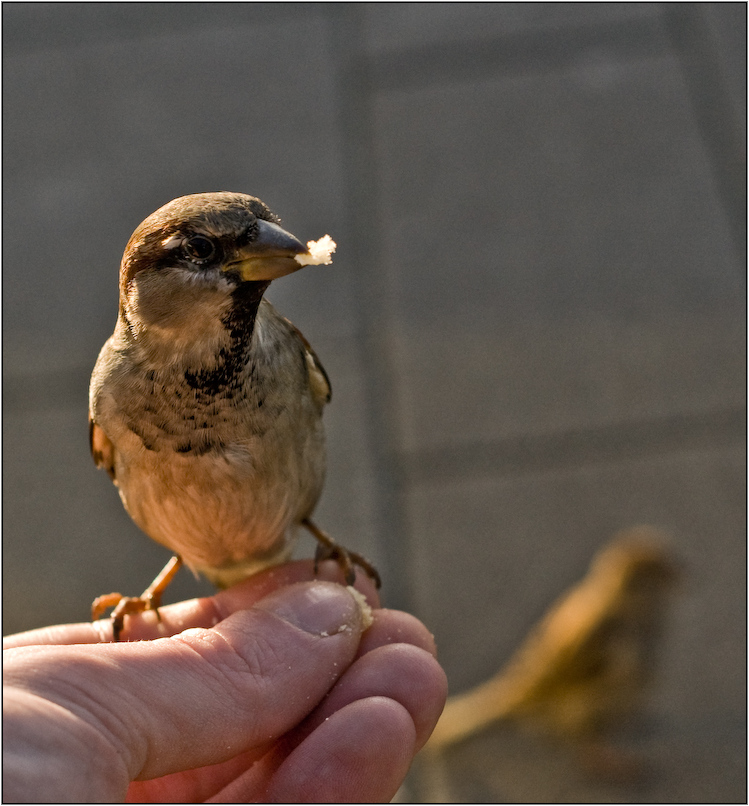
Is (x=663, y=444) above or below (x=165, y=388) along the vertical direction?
below

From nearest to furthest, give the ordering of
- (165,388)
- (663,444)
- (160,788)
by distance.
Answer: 1. (165,388)
2. (160,788)
3. (663,444)

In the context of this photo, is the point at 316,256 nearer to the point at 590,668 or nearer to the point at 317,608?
the point at 317,608

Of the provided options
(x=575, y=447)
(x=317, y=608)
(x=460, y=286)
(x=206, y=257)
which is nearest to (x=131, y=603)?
(x=317, y=608)

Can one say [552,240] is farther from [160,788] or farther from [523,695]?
[160,788]

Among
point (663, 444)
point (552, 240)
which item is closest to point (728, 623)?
point (663, 444)

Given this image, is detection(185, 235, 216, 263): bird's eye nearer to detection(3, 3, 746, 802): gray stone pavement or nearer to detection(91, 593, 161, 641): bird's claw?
detection(91, 593, 161, 641): bird's claw

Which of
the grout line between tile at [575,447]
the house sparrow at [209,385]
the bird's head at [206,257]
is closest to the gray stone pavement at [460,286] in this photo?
the grout line between tile at [575,447]

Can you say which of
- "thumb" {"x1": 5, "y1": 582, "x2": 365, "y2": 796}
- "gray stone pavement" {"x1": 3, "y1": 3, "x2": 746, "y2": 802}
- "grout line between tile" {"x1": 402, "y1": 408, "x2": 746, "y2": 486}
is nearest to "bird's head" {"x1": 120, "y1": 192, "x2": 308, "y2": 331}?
"thumb" {"x1": 5, "y1": 582, "x2": 365, "y2": 796}

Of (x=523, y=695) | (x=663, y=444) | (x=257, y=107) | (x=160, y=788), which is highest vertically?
(x=257, y=107)

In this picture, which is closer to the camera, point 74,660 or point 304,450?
point 74,660
